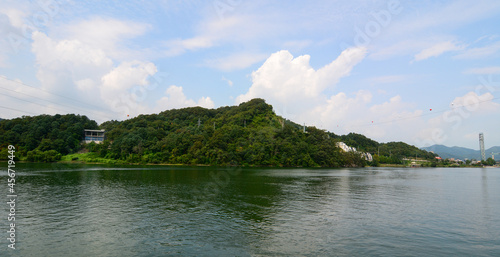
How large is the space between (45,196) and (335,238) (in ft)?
92.8

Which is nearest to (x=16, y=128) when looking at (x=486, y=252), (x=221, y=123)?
(x=221, y=123)

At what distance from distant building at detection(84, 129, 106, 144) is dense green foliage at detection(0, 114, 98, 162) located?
2974 millimetres

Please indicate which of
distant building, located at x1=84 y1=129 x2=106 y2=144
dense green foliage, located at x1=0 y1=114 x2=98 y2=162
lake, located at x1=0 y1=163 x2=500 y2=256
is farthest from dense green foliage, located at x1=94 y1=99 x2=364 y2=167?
lake, located at x1=0 y1=163 x2=500 y2=256

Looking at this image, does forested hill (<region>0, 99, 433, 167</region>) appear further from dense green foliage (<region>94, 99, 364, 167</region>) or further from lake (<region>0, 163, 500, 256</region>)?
lake (<region>0, 163, 500, 256</region>)

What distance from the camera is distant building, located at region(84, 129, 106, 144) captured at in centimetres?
13475

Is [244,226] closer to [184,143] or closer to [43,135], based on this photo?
[184,143]

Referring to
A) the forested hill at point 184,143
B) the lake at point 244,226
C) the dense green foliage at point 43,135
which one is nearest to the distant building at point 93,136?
the dense green foliage at point 43,135

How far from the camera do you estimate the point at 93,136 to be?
452ft

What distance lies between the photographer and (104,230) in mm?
16469

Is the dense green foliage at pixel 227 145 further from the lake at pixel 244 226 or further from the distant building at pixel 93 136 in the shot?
the lake at pixel 244 226

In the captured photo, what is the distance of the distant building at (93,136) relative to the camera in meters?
135

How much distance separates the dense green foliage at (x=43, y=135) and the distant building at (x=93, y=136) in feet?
9.76

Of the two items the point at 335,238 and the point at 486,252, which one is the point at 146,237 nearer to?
the point at 335,238

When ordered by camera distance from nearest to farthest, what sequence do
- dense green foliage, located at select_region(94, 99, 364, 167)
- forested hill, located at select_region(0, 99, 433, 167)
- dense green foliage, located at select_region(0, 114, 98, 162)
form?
dense green foliage, located at select_region(0, 114, 98, 162), forested hill, located at select_region(0, 99, 433, 167), dense green foliage, located at select_region(94, 99, 364, 167)
